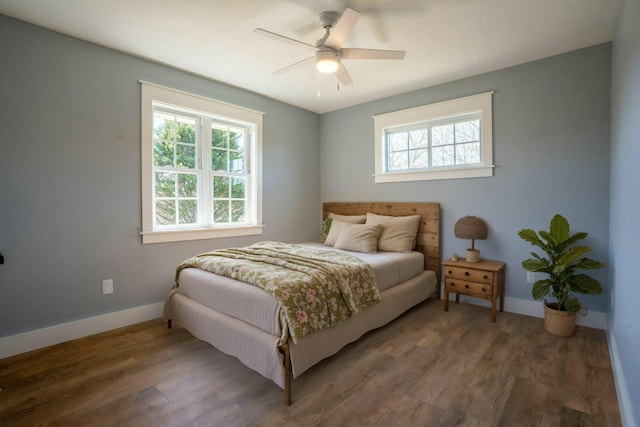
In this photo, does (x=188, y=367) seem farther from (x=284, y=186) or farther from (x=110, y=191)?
(x=284, y=186)

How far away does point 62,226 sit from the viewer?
8.34 ft

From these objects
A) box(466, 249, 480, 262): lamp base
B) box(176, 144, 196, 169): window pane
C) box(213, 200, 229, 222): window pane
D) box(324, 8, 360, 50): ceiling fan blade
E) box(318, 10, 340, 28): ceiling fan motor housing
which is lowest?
box(466, 249, 480, 262): lamp base

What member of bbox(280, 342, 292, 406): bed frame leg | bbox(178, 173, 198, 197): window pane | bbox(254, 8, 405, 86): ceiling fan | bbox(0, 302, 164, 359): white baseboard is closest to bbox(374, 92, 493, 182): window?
bbox(254, 8, 405, 86): ceiling fan

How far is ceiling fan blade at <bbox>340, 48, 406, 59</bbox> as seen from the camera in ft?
7.57

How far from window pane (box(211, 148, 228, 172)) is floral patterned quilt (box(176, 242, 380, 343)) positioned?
48.0 inches

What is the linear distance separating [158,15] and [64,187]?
157 centimetres

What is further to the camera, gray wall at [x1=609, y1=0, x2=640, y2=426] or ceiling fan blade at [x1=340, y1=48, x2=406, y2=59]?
ceiling fan blade at [x1=340, y1=48, x2=406, y2=59]

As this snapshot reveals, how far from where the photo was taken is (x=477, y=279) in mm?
3061

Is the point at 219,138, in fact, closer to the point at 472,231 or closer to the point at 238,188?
the point at 238,188

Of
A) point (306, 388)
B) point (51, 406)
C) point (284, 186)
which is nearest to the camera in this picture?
point (51, 406)

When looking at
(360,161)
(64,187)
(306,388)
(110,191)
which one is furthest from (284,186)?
(306,388)

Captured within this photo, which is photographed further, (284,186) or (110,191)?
(284,186)

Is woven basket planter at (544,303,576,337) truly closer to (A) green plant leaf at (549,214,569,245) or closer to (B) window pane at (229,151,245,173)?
(A) green plant leaf at (549,214,569,245)

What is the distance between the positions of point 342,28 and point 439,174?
2147 millimetres
